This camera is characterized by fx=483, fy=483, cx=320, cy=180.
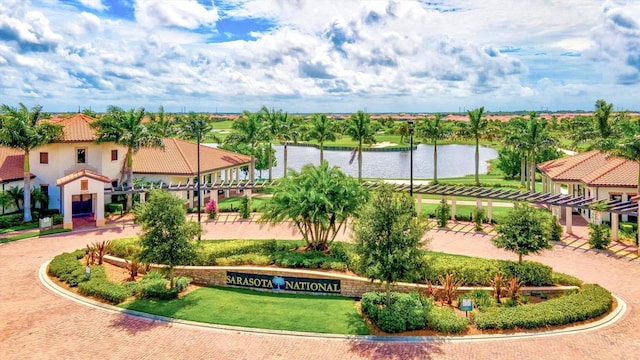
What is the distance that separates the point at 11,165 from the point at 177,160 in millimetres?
13065

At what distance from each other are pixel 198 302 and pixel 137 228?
53.8 ft

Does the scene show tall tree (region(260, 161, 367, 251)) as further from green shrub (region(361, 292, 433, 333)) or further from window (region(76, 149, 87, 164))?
window (region(76, 149, 87, 164))

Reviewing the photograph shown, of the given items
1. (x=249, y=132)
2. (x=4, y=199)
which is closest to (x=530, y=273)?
(x=4, y=199)

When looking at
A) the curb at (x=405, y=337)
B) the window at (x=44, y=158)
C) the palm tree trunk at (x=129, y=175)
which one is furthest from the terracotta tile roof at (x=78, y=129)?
the curb at (x=405, y=337)

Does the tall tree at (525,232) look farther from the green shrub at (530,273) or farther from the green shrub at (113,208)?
the green shrub at (113,208)

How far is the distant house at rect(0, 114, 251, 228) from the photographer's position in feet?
116

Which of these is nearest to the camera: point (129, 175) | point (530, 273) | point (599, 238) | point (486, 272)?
point (530, 273)

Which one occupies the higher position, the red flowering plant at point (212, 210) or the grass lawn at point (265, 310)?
the red flowering plant at point (212, 210)

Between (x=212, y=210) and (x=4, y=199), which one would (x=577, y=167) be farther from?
(x=4, y=199)

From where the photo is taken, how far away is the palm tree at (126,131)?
3816cm

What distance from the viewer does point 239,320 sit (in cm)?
1820

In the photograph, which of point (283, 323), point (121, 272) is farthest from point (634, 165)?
point (121, 272)

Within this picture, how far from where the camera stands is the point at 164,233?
20.9 m

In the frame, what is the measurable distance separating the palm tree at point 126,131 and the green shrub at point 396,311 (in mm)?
26383
